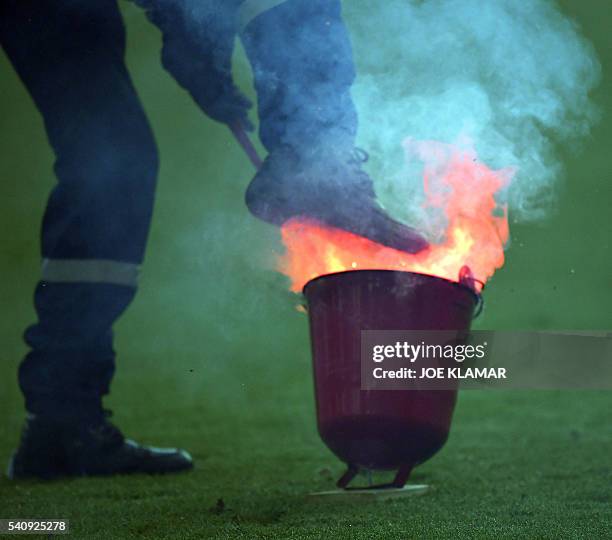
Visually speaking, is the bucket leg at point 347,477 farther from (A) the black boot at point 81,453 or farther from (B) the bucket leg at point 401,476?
(A) the black boot at point 81,453

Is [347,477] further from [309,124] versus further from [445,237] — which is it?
[309,124]

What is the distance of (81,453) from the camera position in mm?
2414

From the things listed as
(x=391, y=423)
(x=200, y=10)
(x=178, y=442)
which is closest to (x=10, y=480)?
(x=178, y=442)

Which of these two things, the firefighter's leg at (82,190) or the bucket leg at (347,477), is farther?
the firefighter's leg at (82,190)

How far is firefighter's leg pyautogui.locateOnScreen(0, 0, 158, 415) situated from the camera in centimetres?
243

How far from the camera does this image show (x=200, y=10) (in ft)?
8.02

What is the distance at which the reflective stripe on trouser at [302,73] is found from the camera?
219cm

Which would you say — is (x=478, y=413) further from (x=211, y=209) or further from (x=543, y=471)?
(x=211, y=209)

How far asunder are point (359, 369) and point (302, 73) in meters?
0.85

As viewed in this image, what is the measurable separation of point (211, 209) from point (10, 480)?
2.44 m

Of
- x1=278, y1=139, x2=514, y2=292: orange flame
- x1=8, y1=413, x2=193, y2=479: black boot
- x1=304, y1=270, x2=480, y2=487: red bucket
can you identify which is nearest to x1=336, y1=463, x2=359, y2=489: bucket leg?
x1=304, y1=270, x2=480, y2=487: red bucket

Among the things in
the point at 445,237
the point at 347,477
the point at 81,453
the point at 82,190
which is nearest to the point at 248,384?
the point at 81,453

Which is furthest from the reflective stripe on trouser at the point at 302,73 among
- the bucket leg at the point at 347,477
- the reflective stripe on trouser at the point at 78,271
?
the bucket leg at the point at 347,477

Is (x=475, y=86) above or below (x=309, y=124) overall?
above
